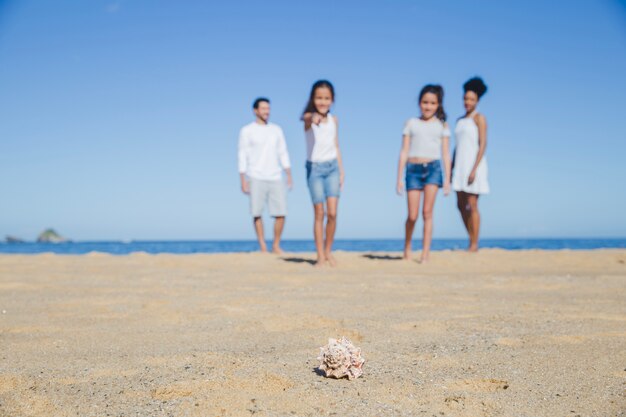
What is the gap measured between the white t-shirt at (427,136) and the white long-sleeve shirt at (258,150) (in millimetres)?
2112

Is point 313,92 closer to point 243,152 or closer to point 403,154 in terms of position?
point 403,154

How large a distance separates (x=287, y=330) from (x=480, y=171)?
474 centimetres

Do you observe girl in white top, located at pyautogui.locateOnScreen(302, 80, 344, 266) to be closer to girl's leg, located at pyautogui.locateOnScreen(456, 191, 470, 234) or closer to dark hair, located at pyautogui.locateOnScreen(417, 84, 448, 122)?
dark hair, located at pyautogui.locateOnScreen(417, 84, 448, 122)

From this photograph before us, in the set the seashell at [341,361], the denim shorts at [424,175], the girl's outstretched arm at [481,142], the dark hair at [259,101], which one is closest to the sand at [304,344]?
the seashell at [341,361]

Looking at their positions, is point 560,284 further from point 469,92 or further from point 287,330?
point 469,92

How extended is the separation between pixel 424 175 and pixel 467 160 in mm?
1073

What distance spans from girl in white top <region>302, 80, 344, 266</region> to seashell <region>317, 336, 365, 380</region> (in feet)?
11.9

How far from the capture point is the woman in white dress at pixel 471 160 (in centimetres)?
645

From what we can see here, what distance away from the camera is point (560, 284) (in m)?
4.04

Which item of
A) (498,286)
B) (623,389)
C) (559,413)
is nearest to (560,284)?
(498,286)

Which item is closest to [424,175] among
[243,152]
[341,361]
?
[243,152]

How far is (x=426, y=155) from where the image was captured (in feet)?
19.1

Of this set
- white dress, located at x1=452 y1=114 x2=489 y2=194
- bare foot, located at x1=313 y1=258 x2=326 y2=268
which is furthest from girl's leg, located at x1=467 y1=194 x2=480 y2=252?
bare foot, located at x1=313 y1=258 x2=326 y2=268

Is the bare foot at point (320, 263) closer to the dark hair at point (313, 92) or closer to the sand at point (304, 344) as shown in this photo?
the sand at point (304, 344)
